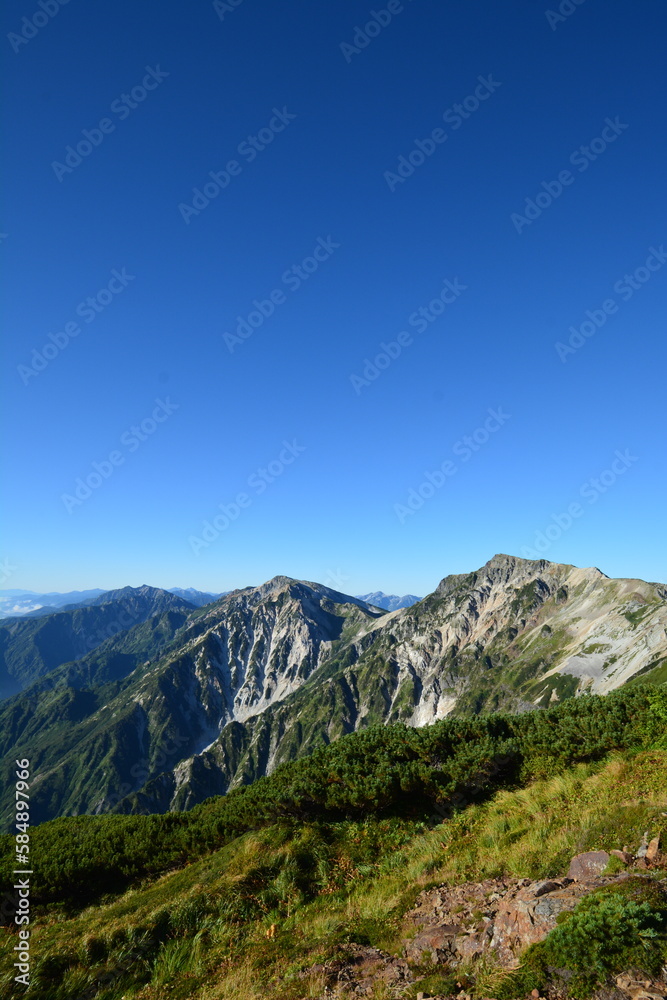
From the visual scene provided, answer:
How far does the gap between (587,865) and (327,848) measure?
791 centimetres

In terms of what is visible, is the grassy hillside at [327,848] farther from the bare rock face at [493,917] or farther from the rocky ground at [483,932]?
the bare rock face at [493,917]

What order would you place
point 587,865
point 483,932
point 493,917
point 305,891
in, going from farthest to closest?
point 305,891 → point 587,865 → point 493,917 → point 483,932

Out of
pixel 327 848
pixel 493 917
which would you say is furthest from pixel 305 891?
pixel 493 917

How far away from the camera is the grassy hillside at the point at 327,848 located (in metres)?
9.62

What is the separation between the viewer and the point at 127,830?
16.7 m

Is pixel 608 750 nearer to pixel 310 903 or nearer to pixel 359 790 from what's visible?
pixel 359 790

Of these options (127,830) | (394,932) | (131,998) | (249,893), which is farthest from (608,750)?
(127,830)

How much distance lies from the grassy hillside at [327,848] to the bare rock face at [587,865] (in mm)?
347

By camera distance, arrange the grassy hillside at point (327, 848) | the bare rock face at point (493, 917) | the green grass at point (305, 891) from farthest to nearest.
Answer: the grassy hillside at point (327, 848)
the green grass at point (305, 891)
the bare rock face at point (493, 917)

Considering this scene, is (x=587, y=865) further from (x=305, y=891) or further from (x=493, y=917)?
(x=305, y=891)

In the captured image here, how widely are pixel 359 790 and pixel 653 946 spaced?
10.5 metres

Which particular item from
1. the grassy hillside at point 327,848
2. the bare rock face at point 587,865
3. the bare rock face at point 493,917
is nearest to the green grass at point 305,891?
the grassy hillside at point 327,848

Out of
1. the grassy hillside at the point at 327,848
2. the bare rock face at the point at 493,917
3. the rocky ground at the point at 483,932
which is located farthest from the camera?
the grassy hillside at the point at 327,848

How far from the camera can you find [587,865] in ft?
32.1
